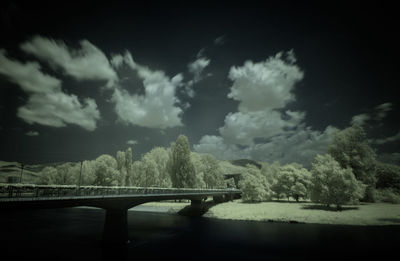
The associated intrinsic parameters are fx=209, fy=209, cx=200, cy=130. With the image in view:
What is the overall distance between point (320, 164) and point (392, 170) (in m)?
35.6

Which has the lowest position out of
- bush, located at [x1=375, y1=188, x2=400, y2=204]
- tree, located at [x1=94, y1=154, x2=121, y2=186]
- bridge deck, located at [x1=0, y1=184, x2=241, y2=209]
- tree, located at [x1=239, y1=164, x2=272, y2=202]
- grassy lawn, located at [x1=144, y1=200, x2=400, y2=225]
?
grassy lawn, located at [x1=144, y1=200, x2=400, y2=225]

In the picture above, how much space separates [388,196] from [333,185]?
2682cm

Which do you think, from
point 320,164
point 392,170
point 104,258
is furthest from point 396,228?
point 104,258

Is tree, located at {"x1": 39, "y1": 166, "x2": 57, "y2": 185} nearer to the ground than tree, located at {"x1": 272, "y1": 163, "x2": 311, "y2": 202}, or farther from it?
farther from it

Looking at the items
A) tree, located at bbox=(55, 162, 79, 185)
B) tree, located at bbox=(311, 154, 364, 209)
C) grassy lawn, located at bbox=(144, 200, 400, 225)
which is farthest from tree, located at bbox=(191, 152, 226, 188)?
tree, located at bbox=(55, 162, 79, 185)

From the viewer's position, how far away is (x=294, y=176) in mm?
82750

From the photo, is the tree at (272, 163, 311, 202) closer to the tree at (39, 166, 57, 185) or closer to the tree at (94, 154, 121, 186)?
the tree at (94, 154, 121, 186)

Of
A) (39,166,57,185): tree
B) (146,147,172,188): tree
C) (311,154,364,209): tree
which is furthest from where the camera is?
(39,166,57,185): tree

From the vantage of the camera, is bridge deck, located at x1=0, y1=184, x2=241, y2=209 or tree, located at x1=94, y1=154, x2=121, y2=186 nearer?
bridge deck, located at x1=0, y1=184, x2=241, y2=209

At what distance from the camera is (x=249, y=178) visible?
84875 mm

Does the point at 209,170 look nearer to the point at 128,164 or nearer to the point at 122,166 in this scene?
the point at 128,164

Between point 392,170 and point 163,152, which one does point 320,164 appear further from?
point 163,152

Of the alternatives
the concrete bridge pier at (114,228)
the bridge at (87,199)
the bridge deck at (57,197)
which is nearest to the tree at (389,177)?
the bridge at (87,199)

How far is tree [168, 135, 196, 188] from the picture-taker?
77.6 m
